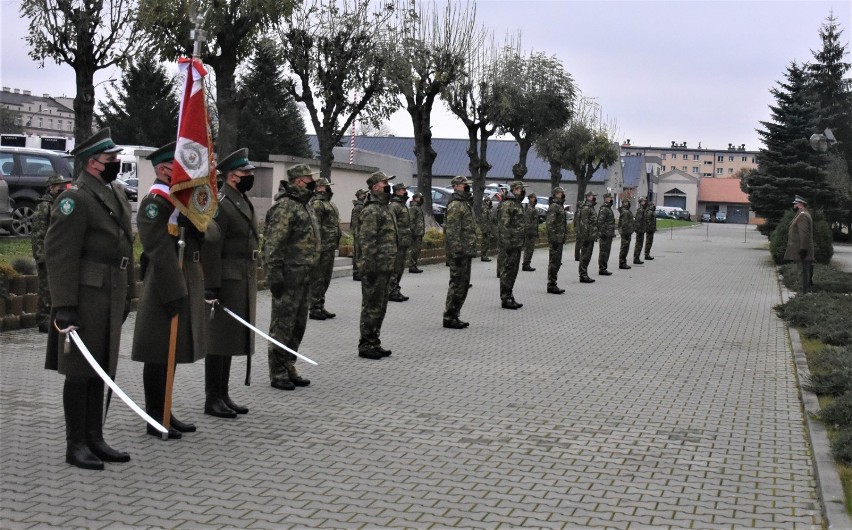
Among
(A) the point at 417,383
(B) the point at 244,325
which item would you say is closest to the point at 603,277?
(A) the point at 417,383

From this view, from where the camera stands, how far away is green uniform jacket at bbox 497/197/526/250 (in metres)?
15.7

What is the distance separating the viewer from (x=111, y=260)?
6.18m

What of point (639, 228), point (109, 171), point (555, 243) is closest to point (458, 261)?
point (555, 243)

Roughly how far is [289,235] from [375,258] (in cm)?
211

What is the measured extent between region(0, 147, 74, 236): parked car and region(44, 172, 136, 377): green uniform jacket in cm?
1420

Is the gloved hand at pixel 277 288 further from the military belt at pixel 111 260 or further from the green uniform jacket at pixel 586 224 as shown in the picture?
the green uniform jacket at pixel 586 224

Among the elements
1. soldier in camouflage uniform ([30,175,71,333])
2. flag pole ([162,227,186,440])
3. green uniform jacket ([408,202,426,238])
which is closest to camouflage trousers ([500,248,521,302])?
green uniform jacket ([408,202,426,238])

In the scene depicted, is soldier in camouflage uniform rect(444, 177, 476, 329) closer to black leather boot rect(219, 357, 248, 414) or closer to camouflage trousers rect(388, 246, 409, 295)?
camouflage trousers rect(388, 246, 409, 295)

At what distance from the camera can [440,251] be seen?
26641mm

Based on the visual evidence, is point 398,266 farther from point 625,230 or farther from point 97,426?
point 625,230

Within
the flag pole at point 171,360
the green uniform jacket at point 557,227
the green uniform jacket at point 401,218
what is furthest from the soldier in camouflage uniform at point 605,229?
the flag pole at point 171,360

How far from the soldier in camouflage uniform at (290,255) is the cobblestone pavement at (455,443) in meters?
0.62

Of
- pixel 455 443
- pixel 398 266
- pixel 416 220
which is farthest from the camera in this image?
pixel 416 220

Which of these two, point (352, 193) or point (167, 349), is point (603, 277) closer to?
point (352, 193)
